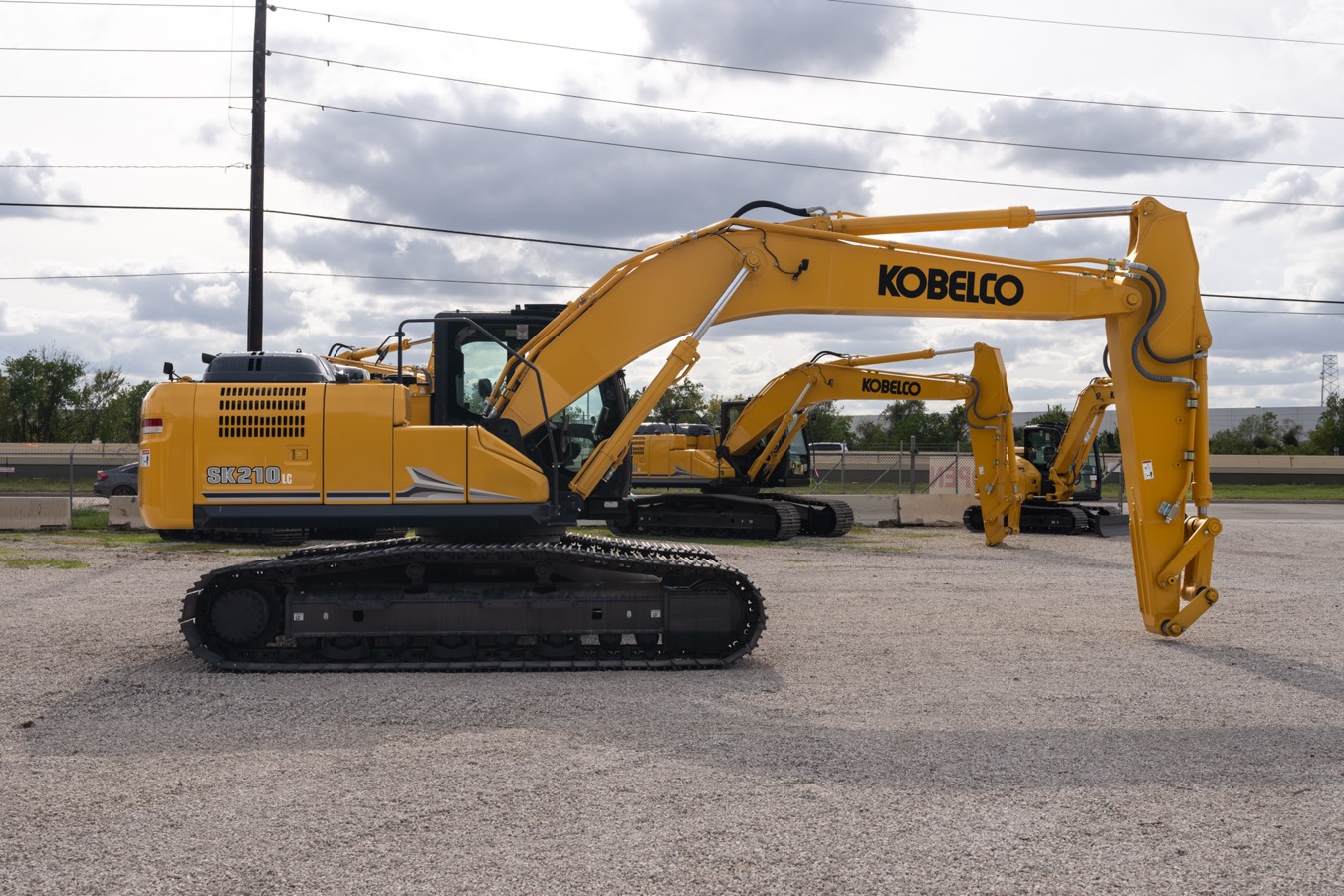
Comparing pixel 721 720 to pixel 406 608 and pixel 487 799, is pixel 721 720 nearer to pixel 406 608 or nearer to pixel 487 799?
pixel 487 799

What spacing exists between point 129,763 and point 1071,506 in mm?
23096

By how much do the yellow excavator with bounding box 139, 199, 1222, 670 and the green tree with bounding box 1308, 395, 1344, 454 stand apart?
6555 centimetres

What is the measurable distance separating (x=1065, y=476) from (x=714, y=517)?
9173 mm

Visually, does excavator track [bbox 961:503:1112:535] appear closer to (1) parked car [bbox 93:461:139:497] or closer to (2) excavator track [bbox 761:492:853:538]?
(2) excavator track [bbox 761:492:853:538]

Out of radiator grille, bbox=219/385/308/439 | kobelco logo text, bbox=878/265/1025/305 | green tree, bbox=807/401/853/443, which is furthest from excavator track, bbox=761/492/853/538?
green tree, bbox=807/401/853/443

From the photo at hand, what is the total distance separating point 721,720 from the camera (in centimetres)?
769

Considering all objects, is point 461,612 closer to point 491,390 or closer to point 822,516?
point 491,390

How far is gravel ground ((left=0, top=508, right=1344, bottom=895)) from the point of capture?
5.11 m

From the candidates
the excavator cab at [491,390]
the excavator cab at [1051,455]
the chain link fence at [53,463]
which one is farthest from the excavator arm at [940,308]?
the chain link fence at [53,463]

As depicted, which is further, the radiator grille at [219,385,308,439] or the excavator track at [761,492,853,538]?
the excavator track at [761,492,853,538]

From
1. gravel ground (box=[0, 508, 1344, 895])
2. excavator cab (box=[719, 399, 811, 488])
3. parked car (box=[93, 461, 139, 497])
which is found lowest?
gravel ground (box=[0, 508, 1344, 895])

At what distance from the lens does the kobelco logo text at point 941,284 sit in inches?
407

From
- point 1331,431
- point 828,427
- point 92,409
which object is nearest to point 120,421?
point 92,409

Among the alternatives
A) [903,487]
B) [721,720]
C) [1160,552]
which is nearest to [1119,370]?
[1160,552]
